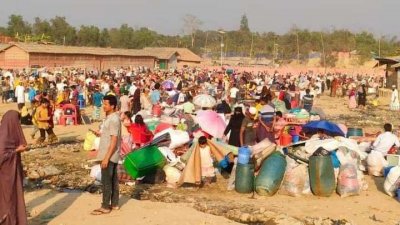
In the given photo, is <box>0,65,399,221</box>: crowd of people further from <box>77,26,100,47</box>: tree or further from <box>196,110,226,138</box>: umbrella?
<box>77,26,100,47</box>: tree

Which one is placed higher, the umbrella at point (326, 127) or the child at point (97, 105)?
the umbrella at point (326, 127)

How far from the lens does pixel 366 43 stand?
2899 inches

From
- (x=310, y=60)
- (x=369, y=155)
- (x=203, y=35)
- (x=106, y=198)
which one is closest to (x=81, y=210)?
(x=106, y=198)

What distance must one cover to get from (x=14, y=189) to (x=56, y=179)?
14.4 feet

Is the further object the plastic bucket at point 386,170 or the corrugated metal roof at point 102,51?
the corrugated metal roof at point 102,51

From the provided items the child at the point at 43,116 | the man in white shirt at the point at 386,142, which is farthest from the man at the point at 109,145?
the child at the point at 43,116

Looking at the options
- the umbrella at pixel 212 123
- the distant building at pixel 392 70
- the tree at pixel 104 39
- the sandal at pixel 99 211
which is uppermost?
the tree at pixel 104 39

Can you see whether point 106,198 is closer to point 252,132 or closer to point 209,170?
point 209,170

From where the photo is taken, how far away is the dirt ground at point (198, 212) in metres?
7.21

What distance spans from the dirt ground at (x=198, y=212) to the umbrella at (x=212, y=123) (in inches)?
88.9

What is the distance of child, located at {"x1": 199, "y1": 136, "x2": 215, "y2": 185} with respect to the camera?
9.74 metres

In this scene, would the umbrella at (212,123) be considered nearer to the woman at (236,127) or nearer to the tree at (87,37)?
the woman at (236,127)

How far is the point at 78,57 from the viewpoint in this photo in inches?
1868

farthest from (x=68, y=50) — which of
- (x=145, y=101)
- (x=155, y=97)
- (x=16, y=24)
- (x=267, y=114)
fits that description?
(x=16, y=24)
